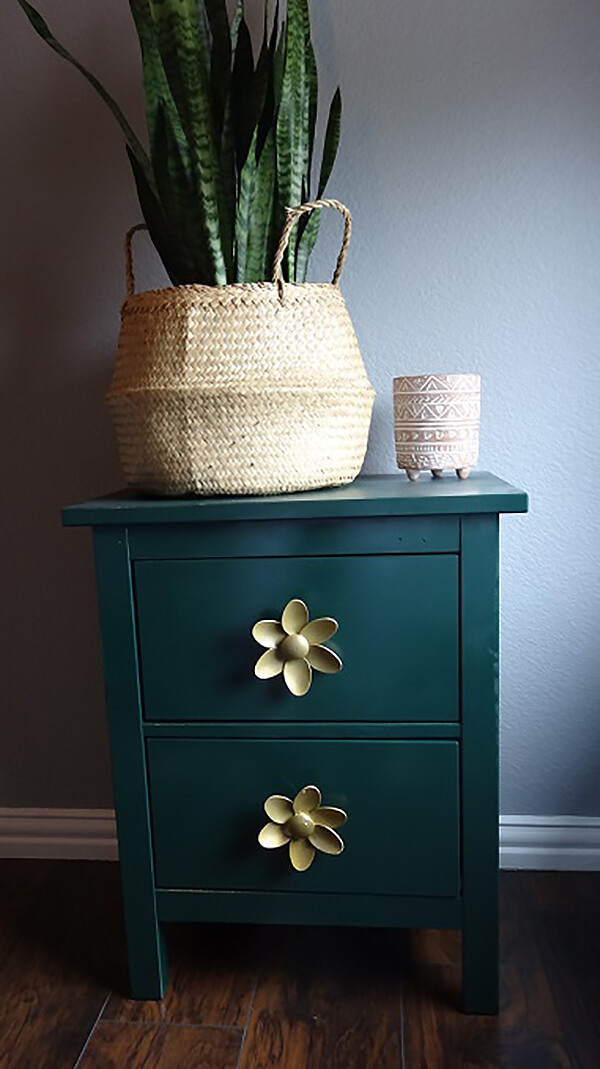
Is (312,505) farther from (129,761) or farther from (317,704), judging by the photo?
(129,761)

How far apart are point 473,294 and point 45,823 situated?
1.16 m

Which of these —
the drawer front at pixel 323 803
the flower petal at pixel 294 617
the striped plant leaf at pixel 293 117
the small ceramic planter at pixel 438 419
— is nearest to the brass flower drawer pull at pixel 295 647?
the flower petal at pixel 294 617

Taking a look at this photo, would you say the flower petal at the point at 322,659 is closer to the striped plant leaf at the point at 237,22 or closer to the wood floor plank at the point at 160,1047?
the wood floor plank at the point at 160,1047

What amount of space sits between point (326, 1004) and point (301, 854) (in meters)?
0.23

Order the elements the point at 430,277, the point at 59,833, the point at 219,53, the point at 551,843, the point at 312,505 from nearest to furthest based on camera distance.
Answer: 1. the point at 312,505
2. the point at 219,53
3. the point at 430,277
4. the point at 551,843
5. the point at 59,833

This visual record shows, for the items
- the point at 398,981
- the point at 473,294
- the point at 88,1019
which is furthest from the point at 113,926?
the point at 473,294

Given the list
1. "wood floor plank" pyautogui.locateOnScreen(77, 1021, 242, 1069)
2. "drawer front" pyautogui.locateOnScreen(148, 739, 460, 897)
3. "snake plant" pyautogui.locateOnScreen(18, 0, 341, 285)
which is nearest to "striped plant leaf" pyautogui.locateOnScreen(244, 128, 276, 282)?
"snake plant" pyautogui.locateOnScreen(18, 0, 341, 285)

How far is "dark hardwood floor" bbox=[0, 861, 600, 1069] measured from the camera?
0.98 meters

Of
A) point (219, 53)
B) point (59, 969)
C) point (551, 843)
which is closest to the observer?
point (219, 53)

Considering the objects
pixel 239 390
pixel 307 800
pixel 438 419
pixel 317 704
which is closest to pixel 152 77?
pixel 239 390

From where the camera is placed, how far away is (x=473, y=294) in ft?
4.16

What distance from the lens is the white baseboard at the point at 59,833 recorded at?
1.47m

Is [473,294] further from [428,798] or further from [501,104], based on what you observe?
[428,798]

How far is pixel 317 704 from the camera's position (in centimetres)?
99
